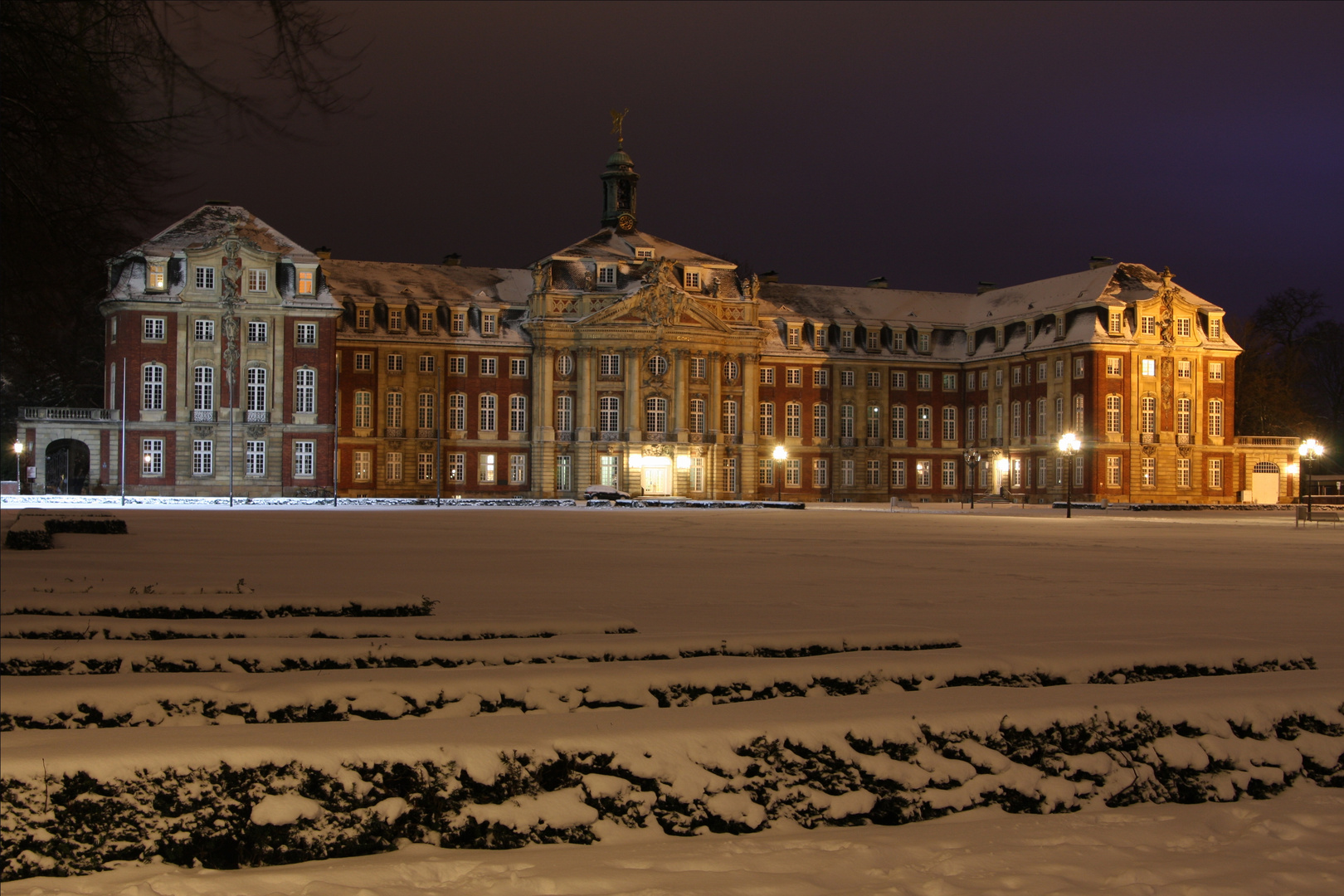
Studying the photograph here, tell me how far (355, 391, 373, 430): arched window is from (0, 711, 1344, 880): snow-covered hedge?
64824 mm

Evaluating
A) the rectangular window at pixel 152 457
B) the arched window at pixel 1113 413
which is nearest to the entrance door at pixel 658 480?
the arched window at pixel 1113 413

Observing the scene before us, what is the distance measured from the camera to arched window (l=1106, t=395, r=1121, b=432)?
230ft

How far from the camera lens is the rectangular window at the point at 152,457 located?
2480 inches

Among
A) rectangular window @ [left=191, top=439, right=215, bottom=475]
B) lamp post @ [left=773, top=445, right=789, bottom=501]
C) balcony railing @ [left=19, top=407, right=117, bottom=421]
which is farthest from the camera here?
lamp post @ [left=773, top=445, right=789, bottom=501]

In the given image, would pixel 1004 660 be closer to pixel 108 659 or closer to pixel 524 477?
pixel 108 659

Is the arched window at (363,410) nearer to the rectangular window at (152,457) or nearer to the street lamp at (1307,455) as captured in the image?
the rectangular window at (152,457)

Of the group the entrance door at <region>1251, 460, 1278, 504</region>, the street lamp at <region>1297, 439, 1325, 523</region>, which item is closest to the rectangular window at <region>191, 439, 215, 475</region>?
the street lamp at <region>1297, 439, 1325, 523</region>

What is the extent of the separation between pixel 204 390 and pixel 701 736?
62.2 meters

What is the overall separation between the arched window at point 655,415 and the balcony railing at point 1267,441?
112 feet

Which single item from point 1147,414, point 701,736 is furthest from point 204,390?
point 701,736

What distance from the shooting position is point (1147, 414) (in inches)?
2813

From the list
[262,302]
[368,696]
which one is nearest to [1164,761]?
[368,696]

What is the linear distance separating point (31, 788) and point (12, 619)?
4125mm

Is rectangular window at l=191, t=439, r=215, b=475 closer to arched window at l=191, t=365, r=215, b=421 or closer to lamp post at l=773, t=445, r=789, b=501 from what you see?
arched window at l=191, t=365, r=215, b=421
